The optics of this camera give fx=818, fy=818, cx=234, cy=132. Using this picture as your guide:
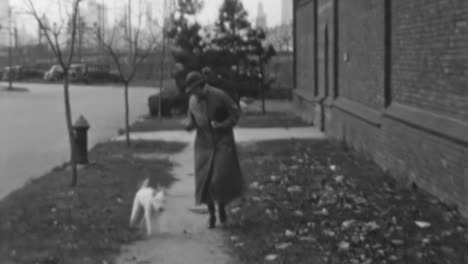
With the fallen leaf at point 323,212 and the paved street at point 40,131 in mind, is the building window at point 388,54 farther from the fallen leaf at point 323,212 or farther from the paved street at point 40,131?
the paved street at point 40,131

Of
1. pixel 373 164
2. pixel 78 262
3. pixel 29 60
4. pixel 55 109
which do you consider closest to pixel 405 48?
pixel 373 164

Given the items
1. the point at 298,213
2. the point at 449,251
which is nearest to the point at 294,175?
the point at 298,213

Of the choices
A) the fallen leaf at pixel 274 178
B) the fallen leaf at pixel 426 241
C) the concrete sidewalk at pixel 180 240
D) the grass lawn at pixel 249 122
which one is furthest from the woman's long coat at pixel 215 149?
the grass lawn at pixel 249 122

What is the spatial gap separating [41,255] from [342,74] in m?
11.8

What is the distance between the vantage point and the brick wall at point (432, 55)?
8531 millimetres

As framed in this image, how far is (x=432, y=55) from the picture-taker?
966 centimetres

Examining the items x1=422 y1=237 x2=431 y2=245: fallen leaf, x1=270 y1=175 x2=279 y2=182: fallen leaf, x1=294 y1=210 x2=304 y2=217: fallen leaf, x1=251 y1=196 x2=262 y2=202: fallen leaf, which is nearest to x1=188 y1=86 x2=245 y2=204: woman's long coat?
x1=294 y1=210 x2=304 y2=217: fallen leaf

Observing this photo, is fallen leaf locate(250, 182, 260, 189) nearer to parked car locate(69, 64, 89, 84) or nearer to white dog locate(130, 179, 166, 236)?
white dog locate(130, 179, 166, 236)

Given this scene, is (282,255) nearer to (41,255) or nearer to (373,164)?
(41,255)

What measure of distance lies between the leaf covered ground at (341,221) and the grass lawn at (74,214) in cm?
131

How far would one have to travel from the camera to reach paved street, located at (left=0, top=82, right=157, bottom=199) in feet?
50.2

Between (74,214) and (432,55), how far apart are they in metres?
4.55

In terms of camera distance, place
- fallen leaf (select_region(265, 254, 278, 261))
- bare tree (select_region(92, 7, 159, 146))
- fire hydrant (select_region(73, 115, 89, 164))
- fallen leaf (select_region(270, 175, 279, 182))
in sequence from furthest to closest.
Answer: bare tree (select_region(92, 7, 159, 146)) → fire hydrant (select_region(73, 115, 89, 164)) → fallen leaf (select_region(270, 175, 279, 182)) → fallen leaf (select_region(265, 254, 278, 261))

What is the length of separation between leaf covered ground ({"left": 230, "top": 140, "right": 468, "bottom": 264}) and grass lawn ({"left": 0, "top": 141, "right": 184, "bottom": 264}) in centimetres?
131
